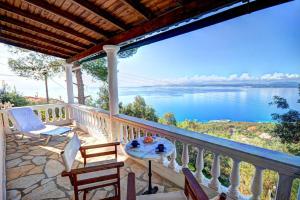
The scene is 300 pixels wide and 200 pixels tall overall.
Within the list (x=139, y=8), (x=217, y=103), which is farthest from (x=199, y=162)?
(x=217, y=103)

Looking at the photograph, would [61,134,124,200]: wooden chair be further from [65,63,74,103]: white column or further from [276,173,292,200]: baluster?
[65,63,74,103]: white column

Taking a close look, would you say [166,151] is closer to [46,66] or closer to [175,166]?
[175,166]

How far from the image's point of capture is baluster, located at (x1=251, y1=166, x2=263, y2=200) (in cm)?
168

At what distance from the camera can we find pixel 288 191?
1487mm

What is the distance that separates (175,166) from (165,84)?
11053mm

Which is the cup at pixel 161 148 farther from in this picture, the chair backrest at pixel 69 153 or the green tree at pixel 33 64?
the green tree at pixel 33 64

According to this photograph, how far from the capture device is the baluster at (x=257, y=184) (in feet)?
5.53

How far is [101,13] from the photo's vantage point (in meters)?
2.68

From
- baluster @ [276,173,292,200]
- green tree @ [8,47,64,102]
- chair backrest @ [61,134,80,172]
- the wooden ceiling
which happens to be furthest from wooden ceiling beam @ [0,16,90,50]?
baluster @ [276,173,292,200]

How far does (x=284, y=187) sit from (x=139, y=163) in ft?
7.65

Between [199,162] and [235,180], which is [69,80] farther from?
[235,180]

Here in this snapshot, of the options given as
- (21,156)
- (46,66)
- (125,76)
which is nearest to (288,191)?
(21,156)

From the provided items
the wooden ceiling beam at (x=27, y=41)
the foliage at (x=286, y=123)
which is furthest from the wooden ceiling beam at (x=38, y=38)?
the foliage at (x=286, y=123)

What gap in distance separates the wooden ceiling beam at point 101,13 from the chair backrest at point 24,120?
3.68 metres
